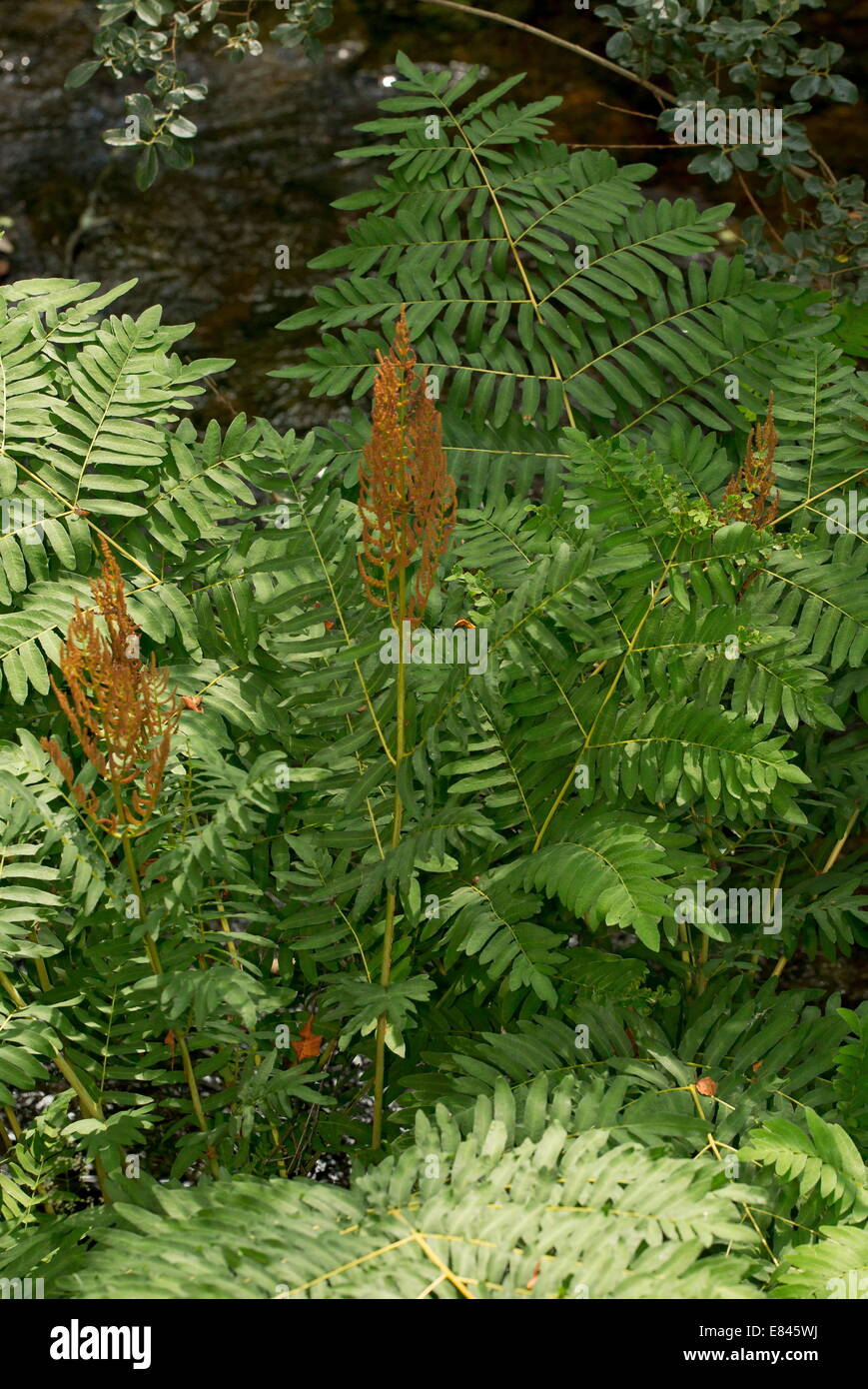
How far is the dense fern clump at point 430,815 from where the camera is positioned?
1.70m

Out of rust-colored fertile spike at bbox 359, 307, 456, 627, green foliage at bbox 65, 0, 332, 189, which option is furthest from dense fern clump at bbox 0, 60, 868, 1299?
green foliage at bbox 65, 0, 332, 189

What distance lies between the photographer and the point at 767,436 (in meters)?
2.16

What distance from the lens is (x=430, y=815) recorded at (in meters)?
2.12

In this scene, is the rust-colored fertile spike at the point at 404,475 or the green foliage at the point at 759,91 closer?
the rust-colored fertile spike at the point at 404,475

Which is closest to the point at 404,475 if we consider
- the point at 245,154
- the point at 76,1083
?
the point at 76,1083

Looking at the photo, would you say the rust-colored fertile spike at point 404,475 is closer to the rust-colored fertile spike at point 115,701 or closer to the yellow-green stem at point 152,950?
the rust-colored fertile spike at point 115,701

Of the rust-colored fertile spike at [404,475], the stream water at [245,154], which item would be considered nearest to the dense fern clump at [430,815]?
the rust-colored fertile spike at [404,475]

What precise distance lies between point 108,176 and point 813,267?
4116 mm

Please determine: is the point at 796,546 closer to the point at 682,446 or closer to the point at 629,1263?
the point at 682,446

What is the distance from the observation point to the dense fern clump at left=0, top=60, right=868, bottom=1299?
1.70 m

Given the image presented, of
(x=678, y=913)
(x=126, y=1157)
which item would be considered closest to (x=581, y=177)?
(x=678, y=913)

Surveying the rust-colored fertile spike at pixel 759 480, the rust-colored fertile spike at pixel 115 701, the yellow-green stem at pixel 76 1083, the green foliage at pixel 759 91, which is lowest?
the yellow-green stem at pixel 76 1083

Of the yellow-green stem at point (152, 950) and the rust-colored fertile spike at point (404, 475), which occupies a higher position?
the rust-colored fertile spike at point (404, 475)

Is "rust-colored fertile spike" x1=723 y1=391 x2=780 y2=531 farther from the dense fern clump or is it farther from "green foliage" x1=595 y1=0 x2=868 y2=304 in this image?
"green foliage" x1=595 y1=0 x2=868 y2=304
